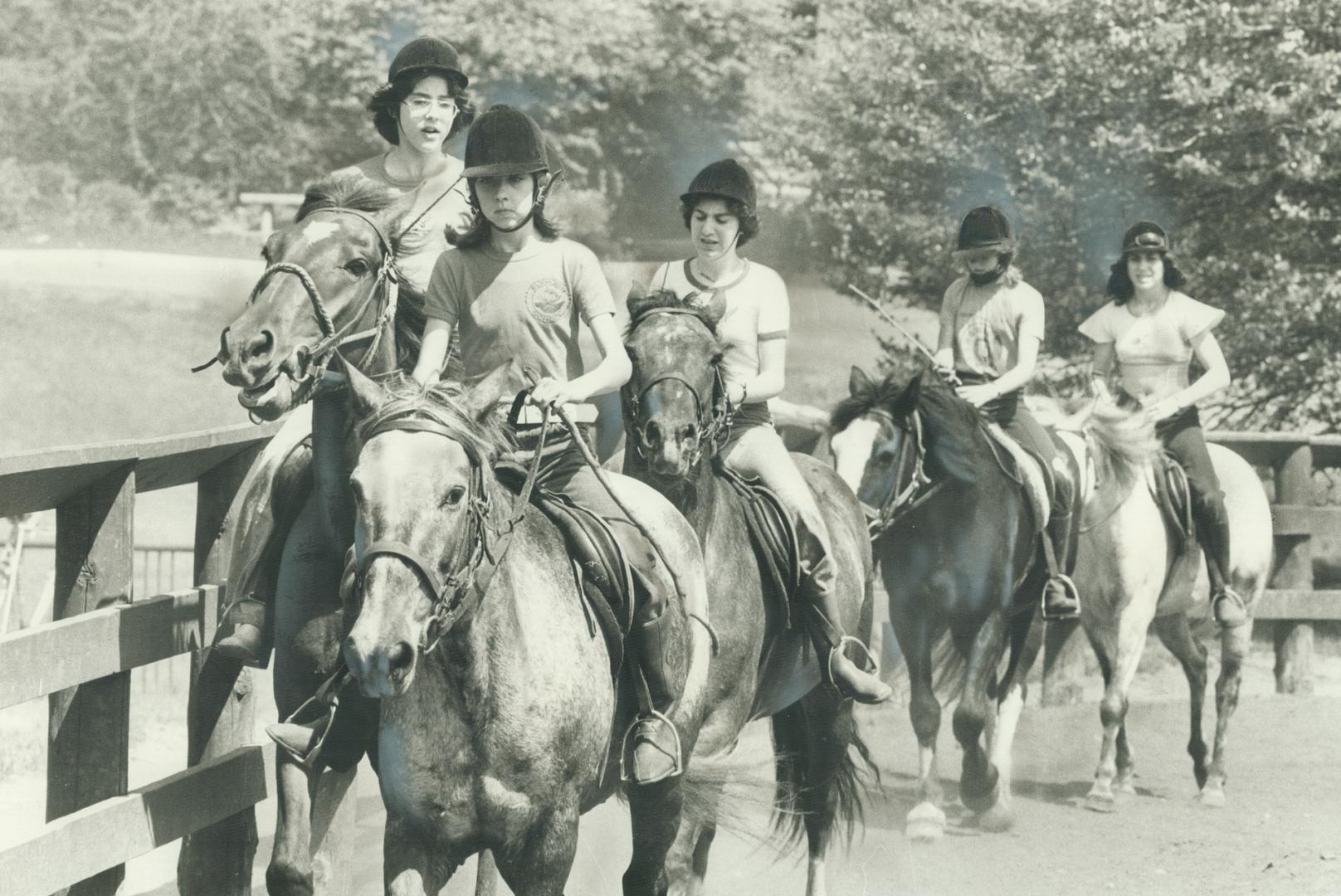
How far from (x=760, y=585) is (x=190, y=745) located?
1.96 m

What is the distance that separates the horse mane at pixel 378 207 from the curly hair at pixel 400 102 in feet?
1.92

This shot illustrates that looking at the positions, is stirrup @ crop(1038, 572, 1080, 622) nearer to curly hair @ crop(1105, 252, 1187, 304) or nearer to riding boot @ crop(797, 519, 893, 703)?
curly hair @ crop(1105, 252, 1187, 304)

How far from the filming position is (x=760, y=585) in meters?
5.97

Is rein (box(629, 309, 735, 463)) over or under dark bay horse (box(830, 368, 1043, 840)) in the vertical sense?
over

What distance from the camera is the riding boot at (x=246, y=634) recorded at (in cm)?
530

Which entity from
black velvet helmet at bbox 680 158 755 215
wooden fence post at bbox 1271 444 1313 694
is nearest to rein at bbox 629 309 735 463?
black velvet helmet at bbox 680 158 755 215

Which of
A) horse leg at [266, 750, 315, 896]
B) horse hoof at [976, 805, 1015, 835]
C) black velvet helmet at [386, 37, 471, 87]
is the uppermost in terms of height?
black velvet helmet at [386, 37, 471, 87]

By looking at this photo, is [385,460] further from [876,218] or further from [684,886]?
[876,218]

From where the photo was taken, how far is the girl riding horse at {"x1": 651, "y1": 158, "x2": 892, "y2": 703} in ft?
20.2

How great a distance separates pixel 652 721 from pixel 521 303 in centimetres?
132

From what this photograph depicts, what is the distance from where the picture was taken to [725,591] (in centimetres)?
573

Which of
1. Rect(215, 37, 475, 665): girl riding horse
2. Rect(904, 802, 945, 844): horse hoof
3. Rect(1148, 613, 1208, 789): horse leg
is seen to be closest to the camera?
Rect(215, 37, 475, 665): girl riding horse

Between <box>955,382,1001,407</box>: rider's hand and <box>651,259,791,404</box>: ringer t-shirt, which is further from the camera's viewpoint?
<box>955,382,1001,407</box>: rider's hand

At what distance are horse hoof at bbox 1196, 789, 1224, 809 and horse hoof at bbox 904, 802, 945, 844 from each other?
1.69 metres
